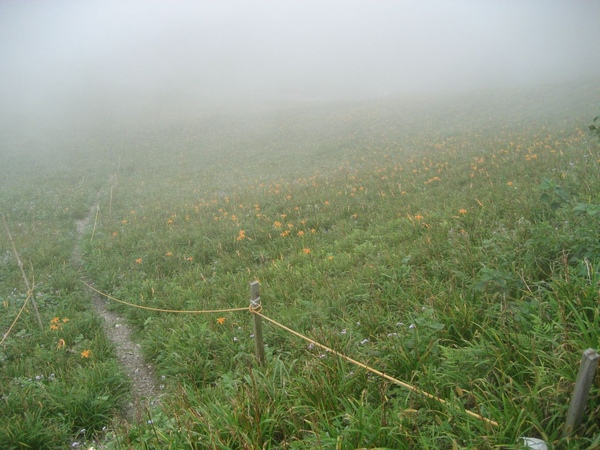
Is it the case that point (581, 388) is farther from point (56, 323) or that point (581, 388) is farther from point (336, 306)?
point (56, 323)

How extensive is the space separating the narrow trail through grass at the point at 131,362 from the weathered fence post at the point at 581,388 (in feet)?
10.0

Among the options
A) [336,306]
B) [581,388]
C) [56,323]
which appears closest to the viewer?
[581,388]

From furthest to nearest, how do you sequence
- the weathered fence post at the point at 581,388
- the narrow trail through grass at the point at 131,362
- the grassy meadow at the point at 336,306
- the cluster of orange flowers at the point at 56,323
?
the cluster of orange flowers at the point at 56,323, the narrow trail through grass at the point at 131,362, the grassy meadow at the point at 336,306, the weathered fence post at the point at 581,388

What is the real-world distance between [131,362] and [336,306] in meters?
3.02

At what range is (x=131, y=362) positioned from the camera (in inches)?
197

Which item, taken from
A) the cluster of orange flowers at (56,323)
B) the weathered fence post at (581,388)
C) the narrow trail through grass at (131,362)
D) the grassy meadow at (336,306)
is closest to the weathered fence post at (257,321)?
the grassy meadow at (336,306)

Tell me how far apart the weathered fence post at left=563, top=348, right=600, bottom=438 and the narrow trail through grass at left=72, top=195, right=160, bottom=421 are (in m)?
3.06

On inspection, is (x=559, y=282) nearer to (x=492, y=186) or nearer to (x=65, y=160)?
(x=492, y=186)

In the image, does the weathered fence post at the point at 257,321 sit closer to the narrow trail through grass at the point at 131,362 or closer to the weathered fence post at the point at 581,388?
the narrow trail through grass at the point at 131,362

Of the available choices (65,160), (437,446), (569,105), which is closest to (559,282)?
(437,446)

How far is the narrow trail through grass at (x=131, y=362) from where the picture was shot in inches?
159

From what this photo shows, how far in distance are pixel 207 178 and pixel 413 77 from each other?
163ft

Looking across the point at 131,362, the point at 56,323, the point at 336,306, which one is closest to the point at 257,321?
the point at 336,306

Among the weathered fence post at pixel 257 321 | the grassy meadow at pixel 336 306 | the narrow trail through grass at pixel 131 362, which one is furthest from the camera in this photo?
the narrow trail through grass at pixel 131 362
